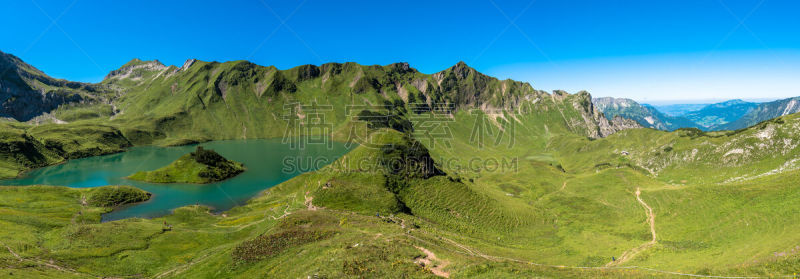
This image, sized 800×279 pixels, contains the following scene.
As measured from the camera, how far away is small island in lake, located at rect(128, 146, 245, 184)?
13575 centimetres

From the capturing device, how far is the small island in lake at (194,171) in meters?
136

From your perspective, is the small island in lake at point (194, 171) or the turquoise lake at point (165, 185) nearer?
the turquoise lake at point (165, 185)

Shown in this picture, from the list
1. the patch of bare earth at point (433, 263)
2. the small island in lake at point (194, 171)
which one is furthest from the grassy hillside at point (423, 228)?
the small island in lake at point (194, 171)

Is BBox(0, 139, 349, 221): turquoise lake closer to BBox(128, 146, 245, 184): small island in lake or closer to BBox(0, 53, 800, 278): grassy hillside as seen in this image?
BBox(128, 146, 245, 184): small island in lake

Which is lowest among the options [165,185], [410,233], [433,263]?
[165,185]

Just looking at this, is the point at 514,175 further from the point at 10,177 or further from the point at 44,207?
the point at 10,177

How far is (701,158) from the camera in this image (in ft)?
404

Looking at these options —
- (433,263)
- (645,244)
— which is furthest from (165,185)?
(645,244)

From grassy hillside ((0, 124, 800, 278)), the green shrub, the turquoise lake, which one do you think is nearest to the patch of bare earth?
grassy hillside ((0, 124, 800, 278))

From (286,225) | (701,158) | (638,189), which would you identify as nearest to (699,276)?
(286,225)

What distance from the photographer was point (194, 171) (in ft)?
458

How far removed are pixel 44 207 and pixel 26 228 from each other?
35.3m

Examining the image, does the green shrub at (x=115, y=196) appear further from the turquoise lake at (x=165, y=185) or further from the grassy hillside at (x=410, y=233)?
the grassy hillside at (x=410, y=233)

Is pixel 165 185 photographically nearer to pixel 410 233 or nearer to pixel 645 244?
pixel 410 233
